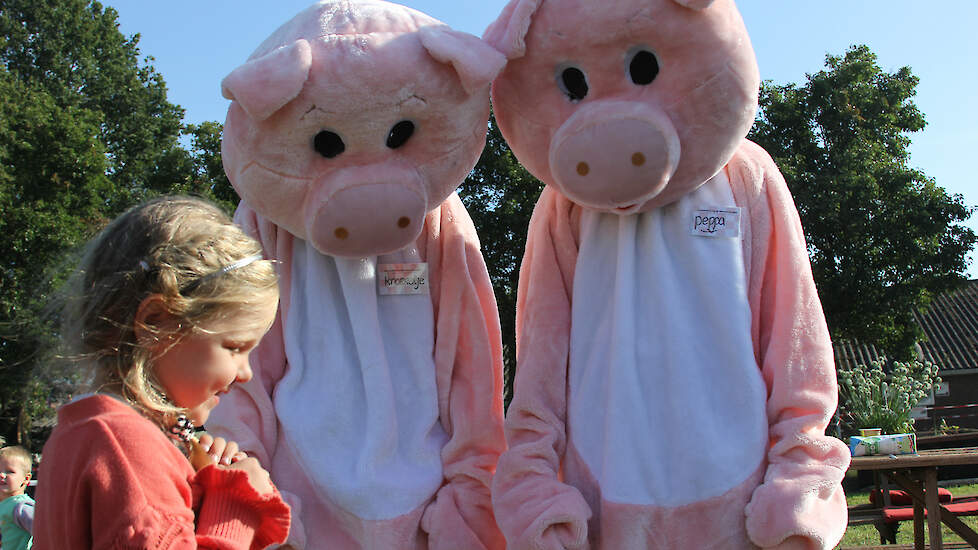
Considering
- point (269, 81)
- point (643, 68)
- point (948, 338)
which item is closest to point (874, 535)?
point (643, 68)

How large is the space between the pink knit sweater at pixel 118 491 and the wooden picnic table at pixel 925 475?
431 centimetres

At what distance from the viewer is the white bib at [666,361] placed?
2900 mm

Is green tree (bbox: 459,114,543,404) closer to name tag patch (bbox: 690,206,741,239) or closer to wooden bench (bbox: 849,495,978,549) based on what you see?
wooden bench (bbox: 849,495,978,549)

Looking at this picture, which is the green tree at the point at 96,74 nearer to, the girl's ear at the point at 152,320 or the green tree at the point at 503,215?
the green tree at the point at 503,215

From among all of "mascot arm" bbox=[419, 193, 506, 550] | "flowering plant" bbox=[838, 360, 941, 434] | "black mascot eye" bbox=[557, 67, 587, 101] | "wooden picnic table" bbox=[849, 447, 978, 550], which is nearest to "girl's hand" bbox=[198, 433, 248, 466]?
"mascot arm" bbox=[419, 193, 506, 550]

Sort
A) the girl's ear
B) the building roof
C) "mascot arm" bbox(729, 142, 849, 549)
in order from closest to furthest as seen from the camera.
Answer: the girl's ear, "mascot arm" bbox(729, 142, 849, 549), the building roof

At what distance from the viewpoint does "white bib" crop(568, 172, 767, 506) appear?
290cm

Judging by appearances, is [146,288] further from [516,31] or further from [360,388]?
[516,31]

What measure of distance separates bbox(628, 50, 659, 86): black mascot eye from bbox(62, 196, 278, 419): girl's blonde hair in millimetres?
1609

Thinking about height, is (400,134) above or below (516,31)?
below

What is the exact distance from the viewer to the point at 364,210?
10.2ft

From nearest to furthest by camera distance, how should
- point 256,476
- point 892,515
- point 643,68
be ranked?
point 256,476
point 643,68
point 892,515

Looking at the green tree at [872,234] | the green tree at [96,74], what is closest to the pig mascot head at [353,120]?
the green tree at [872,234]

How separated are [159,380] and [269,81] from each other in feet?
4.58
